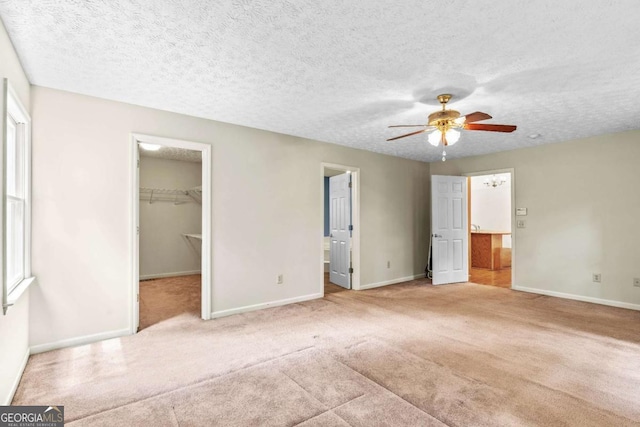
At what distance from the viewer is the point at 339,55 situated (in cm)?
240

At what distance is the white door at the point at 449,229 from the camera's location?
5902 millimetres

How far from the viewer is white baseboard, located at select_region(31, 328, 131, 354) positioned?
2910mm

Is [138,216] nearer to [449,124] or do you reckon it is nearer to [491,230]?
[449,124]

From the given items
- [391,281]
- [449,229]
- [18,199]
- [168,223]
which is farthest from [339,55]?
[168,223]

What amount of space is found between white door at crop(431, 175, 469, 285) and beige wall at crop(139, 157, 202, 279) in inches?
191

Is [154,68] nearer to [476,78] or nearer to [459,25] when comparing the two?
[459,25]

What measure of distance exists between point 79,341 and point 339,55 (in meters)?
3.47

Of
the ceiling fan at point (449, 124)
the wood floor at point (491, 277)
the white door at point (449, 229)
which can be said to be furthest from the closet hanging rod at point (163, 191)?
the wood floor at point (491, 277)

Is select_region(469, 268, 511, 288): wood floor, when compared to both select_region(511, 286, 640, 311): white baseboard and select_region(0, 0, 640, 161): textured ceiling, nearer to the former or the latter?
select_region(511, 286, 640, 311): white baseboard

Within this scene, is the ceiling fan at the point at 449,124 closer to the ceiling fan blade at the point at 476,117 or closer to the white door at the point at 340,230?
the ceiling fan blade at the point at 476,117

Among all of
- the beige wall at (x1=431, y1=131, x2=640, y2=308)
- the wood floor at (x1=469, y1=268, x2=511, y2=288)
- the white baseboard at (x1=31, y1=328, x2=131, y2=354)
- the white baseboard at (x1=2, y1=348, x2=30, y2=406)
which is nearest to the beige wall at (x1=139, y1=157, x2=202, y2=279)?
the white baseboard at (x1=31, y1=328, x2=131, y2=354)

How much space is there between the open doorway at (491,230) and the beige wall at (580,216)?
3.24ft

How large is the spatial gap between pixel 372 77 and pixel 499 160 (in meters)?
3.97

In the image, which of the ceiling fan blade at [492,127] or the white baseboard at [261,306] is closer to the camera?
the ceiling fan blade at [492,127]
